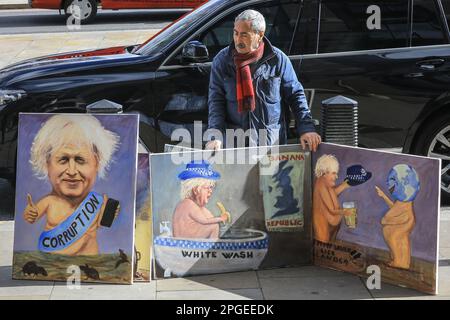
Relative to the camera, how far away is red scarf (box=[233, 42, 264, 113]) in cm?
593

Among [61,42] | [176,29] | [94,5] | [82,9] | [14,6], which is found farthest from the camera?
[14,6]

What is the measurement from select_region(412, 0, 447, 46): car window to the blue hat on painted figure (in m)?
2.78

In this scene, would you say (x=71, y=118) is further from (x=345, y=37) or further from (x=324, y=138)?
(x=345, y=37)

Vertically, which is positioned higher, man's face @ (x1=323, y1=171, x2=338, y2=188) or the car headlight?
the car headlight


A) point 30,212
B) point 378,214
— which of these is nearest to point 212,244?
point 378,214

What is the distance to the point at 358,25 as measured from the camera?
780 centimetres

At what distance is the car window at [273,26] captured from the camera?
7.77m

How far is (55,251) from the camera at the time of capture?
5.84 meters

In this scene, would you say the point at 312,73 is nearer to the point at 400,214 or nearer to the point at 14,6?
the point at 400,214

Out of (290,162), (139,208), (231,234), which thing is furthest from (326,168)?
(139,208)

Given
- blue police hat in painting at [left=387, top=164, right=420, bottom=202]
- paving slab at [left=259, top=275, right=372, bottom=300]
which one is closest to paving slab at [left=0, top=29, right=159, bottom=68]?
paving slab at [left=259, top=275, right=372, bottom=300]

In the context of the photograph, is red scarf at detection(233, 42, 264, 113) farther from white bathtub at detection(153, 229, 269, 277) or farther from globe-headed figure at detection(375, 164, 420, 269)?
globe-headed figure at detection(375, 164, 420, 269)

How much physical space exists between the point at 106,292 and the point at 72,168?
32.4 inches

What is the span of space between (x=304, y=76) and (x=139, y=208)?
7.86ft
